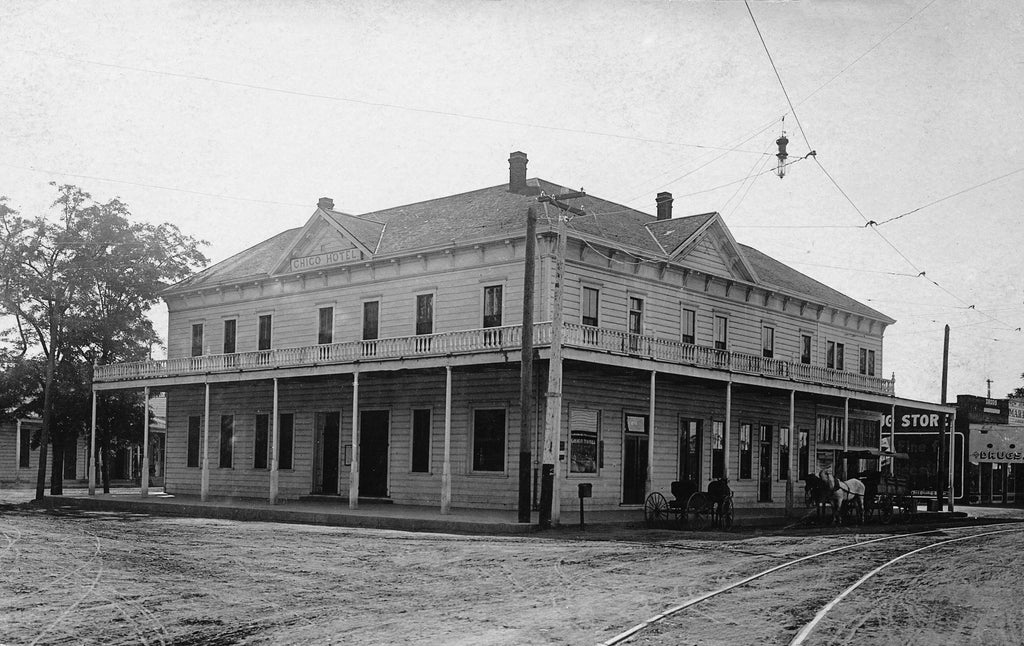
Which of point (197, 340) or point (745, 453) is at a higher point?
point (197, 340)

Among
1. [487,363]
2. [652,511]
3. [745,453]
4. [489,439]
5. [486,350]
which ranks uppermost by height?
[486,350]

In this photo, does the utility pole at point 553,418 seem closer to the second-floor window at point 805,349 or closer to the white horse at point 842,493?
the white horse at point 842,493

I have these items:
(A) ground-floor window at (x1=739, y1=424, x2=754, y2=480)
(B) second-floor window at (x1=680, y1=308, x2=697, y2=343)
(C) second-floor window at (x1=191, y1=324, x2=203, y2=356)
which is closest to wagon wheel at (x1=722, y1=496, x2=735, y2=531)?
(B) second-floor window at (x1=680, y1=308, x2=697, y2=343)

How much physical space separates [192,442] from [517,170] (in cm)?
1538

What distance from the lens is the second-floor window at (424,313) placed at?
29016 mm

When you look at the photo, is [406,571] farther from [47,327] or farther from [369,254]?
[47,327]

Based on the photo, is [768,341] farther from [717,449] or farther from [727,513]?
[727,513]

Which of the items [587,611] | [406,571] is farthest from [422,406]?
[587,611]

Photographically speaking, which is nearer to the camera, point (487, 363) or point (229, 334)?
point (487, 363)

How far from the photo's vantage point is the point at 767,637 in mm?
9250

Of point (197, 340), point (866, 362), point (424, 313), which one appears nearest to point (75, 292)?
point (197, 340)

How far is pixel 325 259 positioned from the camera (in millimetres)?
31656

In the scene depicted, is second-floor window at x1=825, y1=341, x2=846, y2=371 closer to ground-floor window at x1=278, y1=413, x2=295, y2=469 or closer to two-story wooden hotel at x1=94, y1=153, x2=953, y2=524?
two-story wooden hotel at x1=94, y1=153, x2=953, y2=524

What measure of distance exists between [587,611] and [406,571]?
3.96 meters
